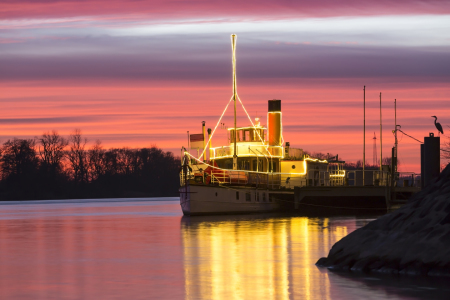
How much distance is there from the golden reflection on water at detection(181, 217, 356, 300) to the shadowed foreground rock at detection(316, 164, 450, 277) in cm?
111

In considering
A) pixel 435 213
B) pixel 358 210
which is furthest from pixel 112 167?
pixel 435 213

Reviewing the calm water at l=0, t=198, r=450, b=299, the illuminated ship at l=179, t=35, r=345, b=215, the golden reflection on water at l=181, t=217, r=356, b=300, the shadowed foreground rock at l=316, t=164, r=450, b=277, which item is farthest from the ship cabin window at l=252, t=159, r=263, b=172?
the shadowed foreground rock at l=316, t=164, r=450, b=277

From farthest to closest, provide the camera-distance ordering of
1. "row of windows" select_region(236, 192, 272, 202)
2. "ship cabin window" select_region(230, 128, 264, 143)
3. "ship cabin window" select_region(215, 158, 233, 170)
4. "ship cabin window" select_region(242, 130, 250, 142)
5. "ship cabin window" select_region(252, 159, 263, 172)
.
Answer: "ship cabin window" select_region(242, 130, 250, 142)
"ship cabin window" select_region(230, 128, 264, 143)
"ship cabin window" select_region(252, 159, 263, 172)
"ship cabin window" select_region(215, 158, 233, 170)
"row of windows" select_region(236, 192, 272, 202)

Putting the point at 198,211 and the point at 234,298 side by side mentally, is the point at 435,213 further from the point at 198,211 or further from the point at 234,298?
the point at 198,211

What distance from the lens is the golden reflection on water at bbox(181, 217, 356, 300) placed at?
17938mm

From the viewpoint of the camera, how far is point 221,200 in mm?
57250

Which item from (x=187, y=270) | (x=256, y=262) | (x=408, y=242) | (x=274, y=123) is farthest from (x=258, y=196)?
(x=408, y=242)

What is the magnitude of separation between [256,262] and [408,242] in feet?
19.8

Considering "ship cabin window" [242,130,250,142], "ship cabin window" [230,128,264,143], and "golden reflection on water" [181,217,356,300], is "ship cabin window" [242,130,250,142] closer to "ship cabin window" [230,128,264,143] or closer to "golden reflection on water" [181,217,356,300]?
"ship cabin window" [230,128,264,143]

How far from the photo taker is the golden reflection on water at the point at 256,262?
58.9 ft

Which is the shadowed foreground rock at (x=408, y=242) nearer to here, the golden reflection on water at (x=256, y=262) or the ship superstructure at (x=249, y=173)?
the golden reflection on water at (x=256, y=262)

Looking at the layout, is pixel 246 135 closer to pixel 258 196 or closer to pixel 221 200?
pixel 258 196

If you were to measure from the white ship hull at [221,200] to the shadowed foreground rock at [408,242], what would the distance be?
111 feet

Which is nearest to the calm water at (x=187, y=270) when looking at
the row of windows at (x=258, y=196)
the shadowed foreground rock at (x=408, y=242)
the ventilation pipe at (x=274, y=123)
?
the shadowed foreground rock at (x=408, y=242)
